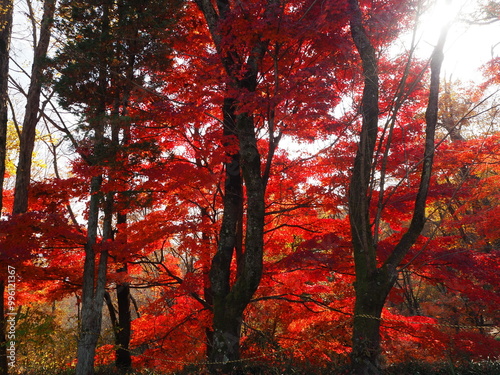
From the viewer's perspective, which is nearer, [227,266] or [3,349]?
[227,266]

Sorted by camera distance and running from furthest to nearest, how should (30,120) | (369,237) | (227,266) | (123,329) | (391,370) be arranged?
(123,329)
(30,120)
(227,266)
(391,370)
(369,237)

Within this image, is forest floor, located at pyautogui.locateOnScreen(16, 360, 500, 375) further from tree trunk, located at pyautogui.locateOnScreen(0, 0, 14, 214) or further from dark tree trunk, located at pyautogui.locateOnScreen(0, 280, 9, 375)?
tree trunk, located at pyautogui.locateOnScreen(0, 0, 14, 214)

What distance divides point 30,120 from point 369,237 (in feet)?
25.0

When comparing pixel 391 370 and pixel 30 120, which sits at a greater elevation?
pixel 30 120

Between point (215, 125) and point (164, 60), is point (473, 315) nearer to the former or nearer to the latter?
point (215, 125)

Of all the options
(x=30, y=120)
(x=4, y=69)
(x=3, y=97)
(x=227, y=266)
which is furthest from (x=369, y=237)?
(x=4, y=69)

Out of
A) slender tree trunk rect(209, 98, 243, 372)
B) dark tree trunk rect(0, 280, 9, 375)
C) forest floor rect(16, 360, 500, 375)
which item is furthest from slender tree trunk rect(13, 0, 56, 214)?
forest floor rect(16, 360, 500, 375)

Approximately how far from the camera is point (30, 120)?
24.6 feet

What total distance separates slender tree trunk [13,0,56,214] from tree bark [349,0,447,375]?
6668 mm

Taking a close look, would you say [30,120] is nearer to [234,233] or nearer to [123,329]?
[234,233]

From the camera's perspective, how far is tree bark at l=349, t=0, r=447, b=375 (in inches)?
189

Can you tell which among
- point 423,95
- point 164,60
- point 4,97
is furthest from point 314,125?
point 4,97

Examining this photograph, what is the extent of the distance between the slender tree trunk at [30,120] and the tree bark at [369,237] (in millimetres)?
6668

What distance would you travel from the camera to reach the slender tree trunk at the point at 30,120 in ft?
23.0
